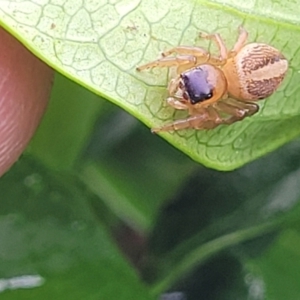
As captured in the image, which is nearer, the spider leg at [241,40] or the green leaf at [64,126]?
the spider leg at [241,40]

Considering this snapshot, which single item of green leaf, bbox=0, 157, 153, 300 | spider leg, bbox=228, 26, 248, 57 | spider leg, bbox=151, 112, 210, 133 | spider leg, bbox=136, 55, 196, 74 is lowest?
green leaf, bbox=0, 157, 153, 300

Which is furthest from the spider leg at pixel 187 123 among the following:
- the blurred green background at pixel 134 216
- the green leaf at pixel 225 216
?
the green leaf at pixel 225 216

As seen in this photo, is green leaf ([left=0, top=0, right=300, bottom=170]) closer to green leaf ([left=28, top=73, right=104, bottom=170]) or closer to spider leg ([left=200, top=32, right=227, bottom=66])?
spider leg ([left=200, top=32, right=227, bottom=66])

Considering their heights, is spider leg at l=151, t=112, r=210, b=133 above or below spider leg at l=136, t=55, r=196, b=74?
below

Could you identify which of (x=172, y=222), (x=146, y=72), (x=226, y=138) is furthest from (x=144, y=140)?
(x=146, y=72)

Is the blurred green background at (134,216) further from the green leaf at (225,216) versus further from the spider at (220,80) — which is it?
the spider at (220,80)

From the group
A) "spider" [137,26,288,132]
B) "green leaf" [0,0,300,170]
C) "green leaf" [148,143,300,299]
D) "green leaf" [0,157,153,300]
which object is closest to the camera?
"green leaf" [0,0,300,170]

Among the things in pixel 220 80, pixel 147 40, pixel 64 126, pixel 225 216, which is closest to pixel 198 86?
pixel 220 80

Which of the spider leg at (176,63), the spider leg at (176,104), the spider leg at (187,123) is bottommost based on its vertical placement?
the spider leg at (187,123)

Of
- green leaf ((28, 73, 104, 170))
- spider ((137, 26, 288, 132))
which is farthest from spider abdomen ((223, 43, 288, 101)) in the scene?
green leaf ((28, 73, 104, 170))
